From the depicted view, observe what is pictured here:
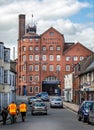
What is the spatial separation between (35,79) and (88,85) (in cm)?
6739

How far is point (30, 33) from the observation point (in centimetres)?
13275

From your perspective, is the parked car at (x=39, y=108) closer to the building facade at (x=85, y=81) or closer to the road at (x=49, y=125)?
the road at (x=49, y=125)

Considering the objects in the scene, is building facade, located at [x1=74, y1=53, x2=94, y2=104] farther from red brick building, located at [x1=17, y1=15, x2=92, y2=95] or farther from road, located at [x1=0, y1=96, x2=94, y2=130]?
red brick building, located at [x1=17, y1=15, x2=92, y2=95]

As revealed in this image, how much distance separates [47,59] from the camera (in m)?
133

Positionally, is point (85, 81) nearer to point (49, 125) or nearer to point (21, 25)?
point (49, 125)

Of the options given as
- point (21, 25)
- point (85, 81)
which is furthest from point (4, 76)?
point (21, 25)

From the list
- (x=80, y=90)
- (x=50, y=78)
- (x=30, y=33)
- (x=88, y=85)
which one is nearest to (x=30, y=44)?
(x=30, y=33)

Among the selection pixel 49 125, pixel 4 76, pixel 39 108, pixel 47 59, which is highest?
pixel 47 59

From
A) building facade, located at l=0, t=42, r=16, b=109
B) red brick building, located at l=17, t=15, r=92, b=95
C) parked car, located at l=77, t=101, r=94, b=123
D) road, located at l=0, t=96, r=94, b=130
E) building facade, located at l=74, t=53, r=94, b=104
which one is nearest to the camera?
road, located at l=0, t=96, r=94, b=130

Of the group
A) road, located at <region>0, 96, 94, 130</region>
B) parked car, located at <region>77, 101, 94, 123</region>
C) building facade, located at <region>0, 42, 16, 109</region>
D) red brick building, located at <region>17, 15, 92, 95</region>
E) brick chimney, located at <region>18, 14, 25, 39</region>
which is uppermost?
brick chimney, located at <region>18, 14, 25, 39</region>

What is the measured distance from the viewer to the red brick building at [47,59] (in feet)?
432

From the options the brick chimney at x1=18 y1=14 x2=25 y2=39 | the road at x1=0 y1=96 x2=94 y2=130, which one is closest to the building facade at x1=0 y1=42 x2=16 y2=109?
the road at x1=0 y1=96 x2=94 y2=130

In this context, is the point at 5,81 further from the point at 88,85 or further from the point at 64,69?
the point at 64,69

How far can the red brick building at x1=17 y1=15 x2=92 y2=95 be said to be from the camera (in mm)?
131625
